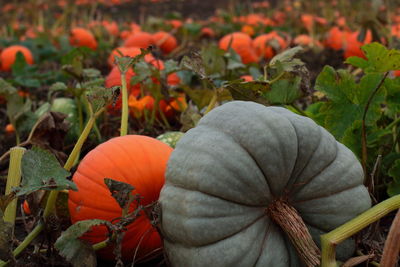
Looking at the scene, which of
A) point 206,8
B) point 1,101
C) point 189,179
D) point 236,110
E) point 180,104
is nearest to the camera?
point 189,179

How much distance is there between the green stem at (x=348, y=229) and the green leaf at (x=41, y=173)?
71 centimetres

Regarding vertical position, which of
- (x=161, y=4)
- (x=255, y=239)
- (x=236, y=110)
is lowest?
(x=161, y=4)

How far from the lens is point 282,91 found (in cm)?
239

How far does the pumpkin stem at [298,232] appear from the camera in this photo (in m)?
1.59

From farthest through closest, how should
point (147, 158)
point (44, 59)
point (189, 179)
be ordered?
point (44, 59), point (147, 158), point (189, 179)

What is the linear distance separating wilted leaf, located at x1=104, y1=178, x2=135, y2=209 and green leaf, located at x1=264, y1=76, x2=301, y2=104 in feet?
3.09

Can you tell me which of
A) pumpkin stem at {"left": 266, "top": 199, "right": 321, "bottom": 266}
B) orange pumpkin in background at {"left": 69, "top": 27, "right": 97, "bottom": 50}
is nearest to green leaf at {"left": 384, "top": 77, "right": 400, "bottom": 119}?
pumpkin stem at {"left": 266, "top": 199, "right": 321, "bottom": 266}

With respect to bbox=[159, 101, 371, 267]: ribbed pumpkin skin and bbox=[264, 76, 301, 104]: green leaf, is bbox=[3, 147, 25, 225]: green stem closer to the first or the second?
bbox=[159, 101, 371, 267]: ribbed pumpkin skin

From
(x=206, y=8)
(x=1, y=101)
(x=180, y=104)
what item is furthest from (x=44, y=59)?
(x=206, y=8)

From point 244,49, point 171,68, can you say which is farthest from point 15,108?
point 244,49

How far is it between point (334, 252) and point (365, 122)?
2.39ft

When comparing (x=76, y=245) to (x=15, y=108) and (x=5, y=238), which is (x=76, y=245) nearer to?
(x=5, y=238)

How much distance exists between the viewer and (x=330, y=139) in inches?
69.5

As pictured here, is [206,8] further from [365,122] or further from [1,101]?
[365,122]
